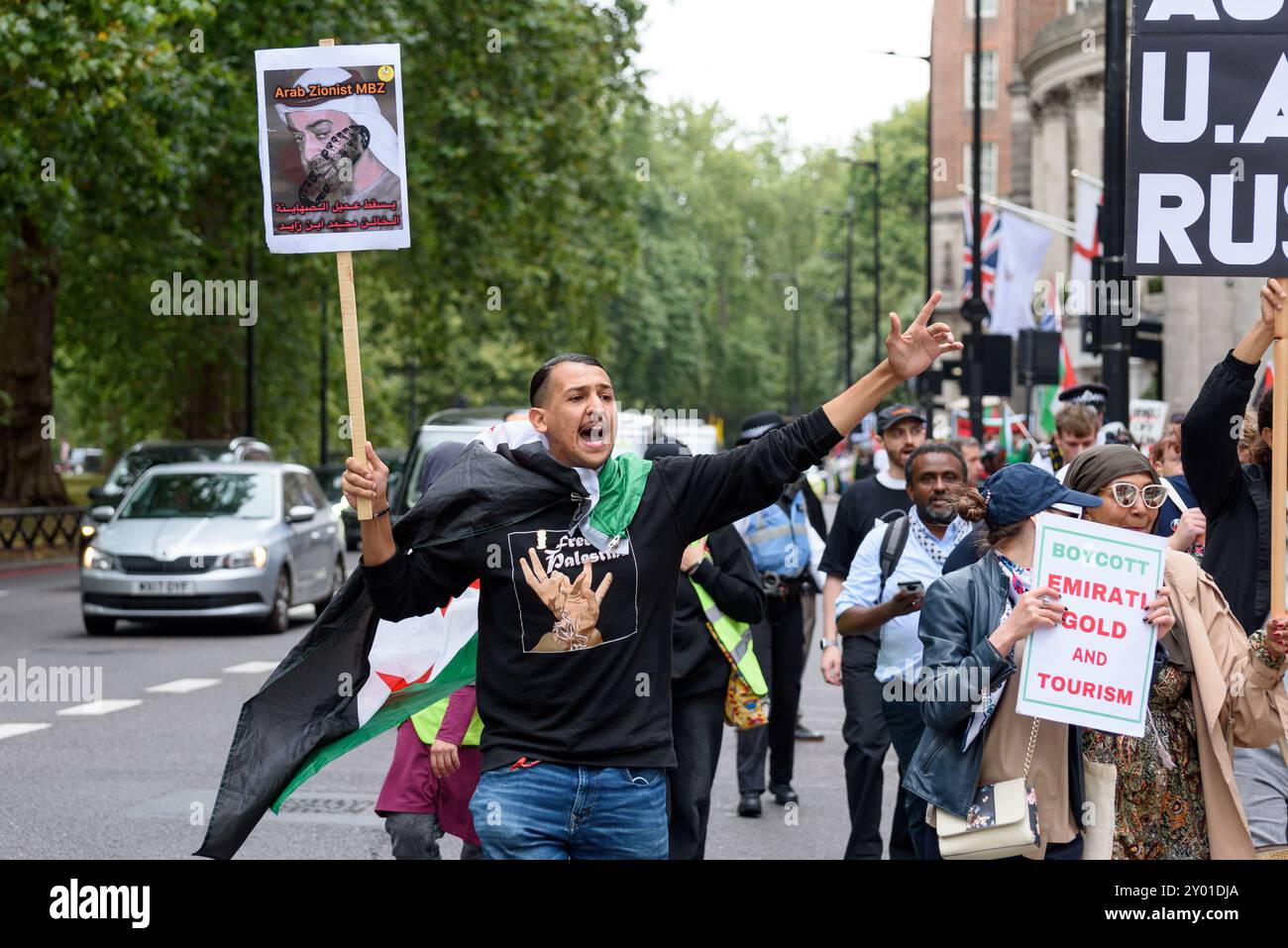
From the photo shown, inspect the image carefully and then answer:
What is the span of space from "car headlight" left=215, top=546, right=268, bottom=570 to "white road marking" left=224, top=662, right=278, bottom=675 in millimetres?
2241

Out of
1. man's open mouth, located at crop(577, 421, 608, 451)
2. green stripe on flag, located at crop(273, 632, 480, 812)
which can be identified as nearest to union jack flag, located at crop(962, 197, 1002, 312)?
green stripe on flag, located at crop(273, 632, 480, 812)

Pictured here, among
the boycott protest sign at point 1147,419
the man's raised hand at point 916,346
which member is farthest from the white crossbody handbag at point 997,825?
the boycott protest sign at point 1147,419

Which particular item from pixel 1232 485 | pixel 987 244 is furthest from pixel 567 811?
pixel 987 244

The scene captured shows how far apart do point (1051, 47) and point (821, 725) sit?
4305cm

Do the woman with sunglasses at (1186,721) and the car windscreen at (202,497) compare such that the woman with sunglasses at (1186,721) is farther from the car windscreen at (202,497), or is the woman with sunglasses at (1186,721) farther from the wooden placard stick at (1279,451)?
the car windscreen at (202,497)

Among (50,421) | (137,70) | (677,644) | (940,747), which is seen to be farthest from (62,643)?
(50,421)

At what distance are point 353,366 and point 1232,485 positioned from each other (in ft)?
8.78

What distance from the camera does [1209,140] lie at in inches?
208

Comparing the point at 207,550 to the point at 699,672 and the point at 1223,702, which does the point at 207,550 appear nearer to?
the point at 699,672

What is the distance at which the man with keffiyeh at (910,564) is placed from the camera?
7.23 metres
